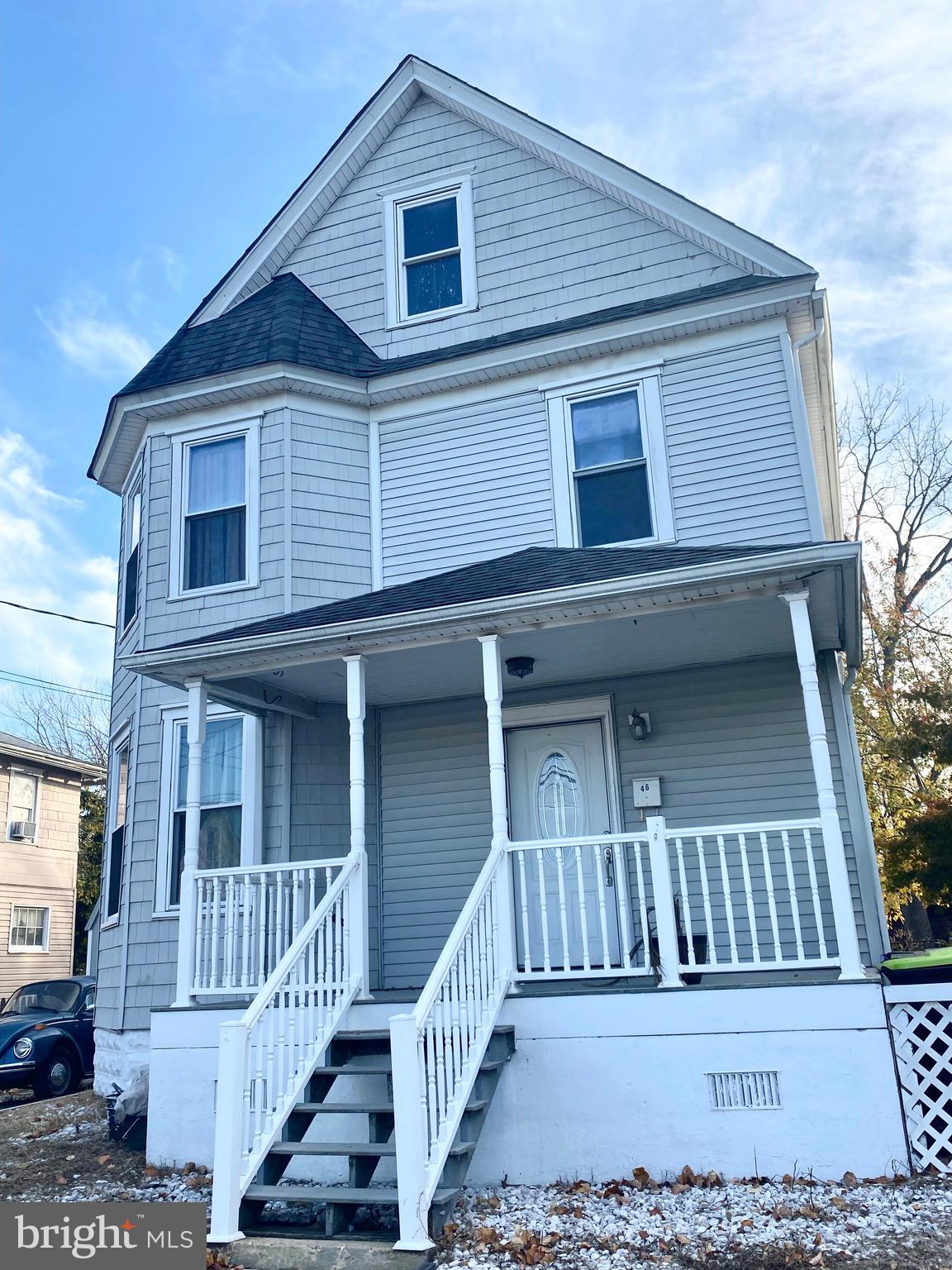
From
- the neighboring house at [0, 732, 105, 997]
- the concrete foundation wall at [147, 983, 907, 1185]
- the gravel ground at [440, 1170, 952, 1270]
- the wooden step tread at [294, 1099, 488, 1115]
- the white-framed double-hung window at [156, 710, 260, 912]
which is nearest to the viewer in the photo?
the gravel ground at [440, 1170, 952, 1270]

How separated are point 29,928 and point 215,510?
15063 millimetres

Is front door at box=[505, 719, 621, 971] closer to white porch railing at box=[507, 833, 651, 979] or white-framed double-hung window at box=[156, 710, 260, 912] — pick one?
white porch railing at box=[507, 833, 651, 979]

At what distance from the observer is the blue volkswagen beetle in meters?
11.3

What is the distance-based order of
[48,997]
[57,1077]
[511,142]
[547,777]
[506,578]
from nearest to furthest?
[506,578] < [547,777] < [511,142] < [57,1077] < [48,997]

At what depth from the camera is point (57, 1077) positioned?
38.1 feet

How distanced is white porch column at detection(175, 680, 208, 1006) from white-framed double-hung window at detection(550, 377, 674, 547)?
11.2ft

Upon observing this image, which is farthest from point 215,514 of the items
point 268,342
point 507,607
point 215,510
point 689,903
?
point 689,903

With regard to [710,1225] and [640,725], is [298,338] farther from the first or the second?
[710,1225]

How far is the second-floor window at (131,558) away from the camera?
10.6m

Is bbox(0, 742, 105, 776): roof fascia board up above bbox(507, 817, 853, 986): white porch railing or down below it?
above

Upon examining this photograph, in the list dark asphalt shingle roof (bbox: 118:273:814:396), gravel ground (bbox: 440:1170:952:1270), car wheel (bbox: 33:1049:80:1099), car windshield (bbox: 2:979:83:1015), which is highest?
dark asphalt shingle roof (bbox: 118:273:814:396)

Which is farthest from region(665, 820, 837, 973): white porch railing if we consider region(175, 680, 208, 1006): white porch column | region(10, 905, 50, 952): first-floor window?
region(10, 905, 50, 952): first-floor window

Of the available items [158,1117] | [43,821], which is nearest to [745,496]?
[158,1117]

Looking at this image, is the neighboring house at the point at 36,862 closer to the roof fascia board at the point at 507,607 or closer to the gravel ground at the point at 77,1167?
the gravel ground at the point at 77,1167
